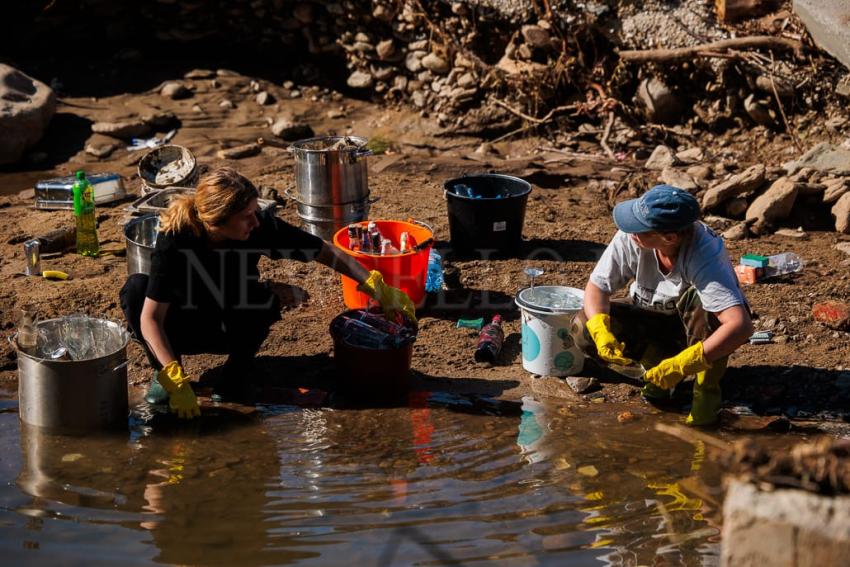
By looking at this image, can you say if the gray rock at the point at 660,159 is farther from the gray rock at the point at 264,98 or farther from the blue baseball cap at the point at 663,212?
the gray rock at the point at 264,98

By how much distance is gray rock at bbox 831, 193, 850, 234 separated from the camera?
694 centimetres

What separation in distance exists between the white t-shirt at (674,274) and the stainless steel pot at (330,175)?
2.42 m

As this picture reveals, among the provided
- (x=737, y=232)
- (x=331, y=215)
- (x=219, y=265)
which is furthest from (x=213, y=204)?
(x=737, y=232)

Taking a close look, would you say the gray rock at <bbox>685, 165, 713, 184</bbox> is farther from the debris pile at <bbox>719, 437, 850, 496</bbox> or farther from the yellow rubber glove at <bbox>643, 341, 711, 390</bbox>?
the debris pile at <bbox>719, 437, 850, 496</bbox>

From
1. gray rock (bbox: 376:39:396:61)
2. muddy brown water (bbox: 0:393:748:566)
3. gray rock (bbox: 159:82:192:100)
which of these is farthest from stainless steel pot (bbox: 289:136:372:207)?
gray rock (bbox: 159:82:192:100)

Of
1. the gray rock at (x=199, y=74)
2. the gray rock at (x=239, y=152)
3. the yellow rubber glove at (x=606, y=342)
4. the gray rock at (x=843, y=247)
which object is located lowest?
the yellow rubber glove at (x=606, y=342)

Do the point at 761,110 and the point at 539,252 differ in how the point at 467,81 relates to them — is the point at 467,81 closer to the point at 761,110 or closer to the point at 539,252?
the point at 761,110

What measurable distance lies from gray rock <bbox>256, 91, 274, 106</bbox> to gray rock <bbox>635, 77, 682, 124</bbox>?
3843 mm

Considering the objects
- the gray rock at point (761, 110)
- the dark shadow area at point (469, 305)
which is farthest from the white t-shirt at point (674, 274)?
the gray rock at point (761, 110)

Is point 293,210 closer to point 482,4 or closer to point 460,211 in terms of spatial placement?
point 460,211

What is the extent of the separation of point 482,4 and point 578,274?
3.93 metres

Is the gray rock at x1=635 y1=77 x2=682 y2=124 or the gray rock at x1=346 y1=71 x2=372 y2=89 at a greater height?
the gray rock at x1=346 y1=71 x2=372 y2=89

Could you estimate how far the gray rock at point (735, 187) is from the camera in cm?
720

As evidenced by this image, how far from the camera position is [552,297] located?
5508 millimetres
